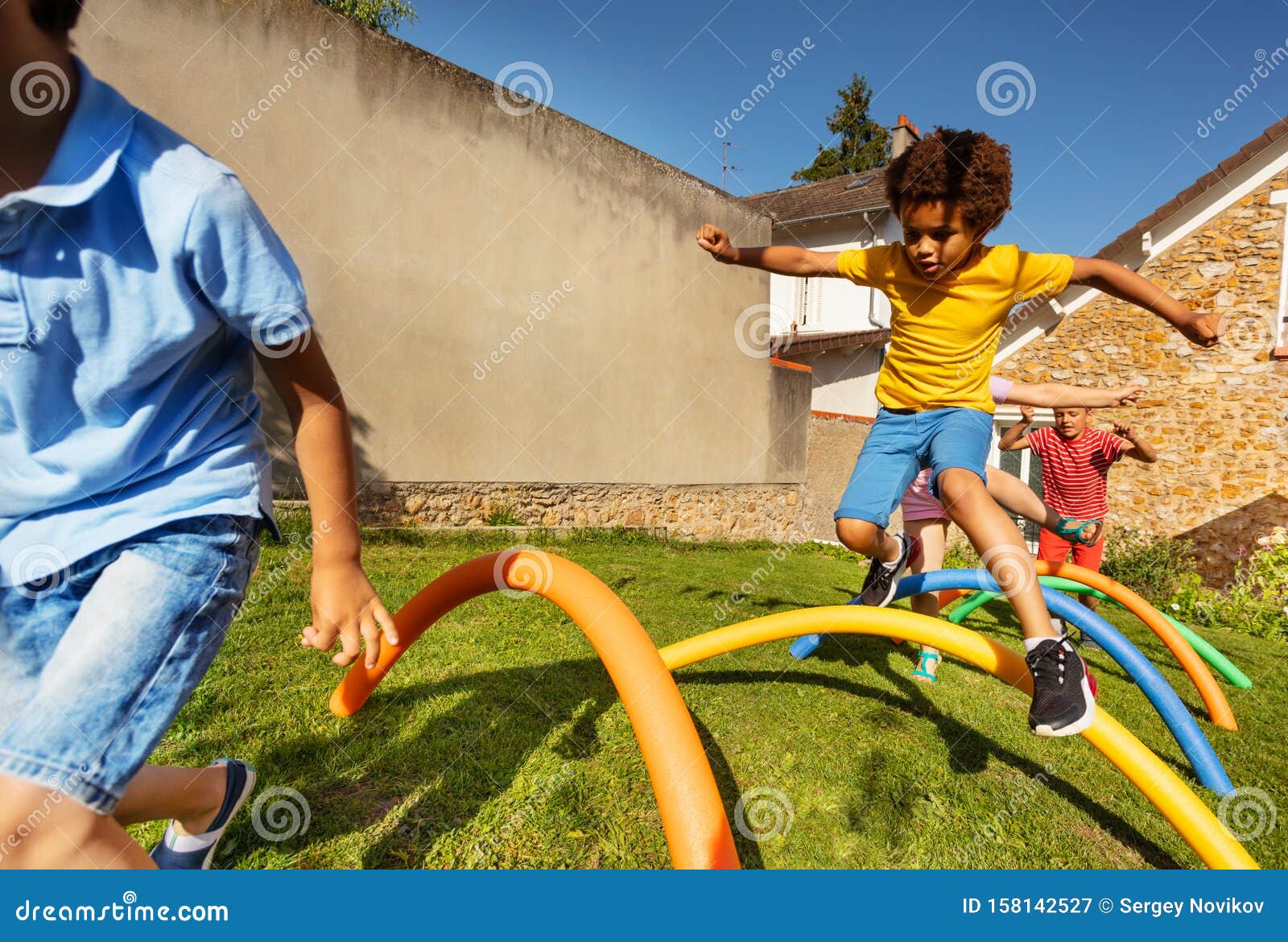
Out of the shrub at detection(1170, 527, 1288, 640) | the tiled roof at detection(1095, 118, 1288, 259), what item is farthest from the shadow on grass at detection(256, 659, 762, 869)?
the tiled roof at detection(1095, 118, 1288, 259)

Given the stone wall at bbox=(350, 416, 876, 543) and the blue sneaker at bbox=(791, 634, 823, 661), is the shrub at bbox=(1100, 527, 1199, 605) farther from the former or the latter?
the blue sneaker at bbox=(791, 634, 823, 661)

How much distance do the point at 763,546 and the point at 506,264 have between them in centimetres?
571

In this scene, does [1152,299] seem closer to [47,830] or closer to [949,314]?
[949,314]

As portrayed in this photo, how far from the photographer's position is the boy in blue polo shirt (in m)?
1.04

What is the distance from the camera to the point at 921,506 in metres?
4.03

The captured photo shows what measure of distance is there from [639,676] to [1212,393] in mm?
11546

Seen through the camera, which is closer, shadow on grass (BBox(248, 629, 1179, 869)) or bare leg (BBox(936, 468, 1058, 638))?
shadow on grass (BBox(248, 629, 1179, 869))

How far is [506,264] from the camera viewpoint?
27.6ft

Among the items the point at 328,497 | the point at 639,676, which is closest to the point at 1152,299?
the point at 639,676

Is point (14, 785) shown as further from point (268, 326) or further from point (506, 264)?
point (506, 264)

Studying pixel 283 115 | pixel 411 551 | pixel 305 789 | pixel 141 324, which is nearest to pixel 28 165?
pixel 141 324

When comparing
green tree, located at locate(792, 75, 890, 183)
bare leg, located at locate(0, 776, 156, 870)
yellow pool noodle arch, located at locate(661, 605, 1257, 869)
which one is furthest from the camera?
green tree, located at locate(792, 75, 890, 183)

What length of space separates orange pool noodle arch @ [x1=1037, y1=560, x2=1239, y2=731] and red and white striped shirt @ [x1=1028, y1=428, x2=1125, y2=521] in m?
1.53

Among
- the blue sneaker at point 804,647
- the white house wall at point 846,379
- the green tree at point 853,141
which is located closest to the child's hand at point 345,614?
the blue sneaker at point 804,647
